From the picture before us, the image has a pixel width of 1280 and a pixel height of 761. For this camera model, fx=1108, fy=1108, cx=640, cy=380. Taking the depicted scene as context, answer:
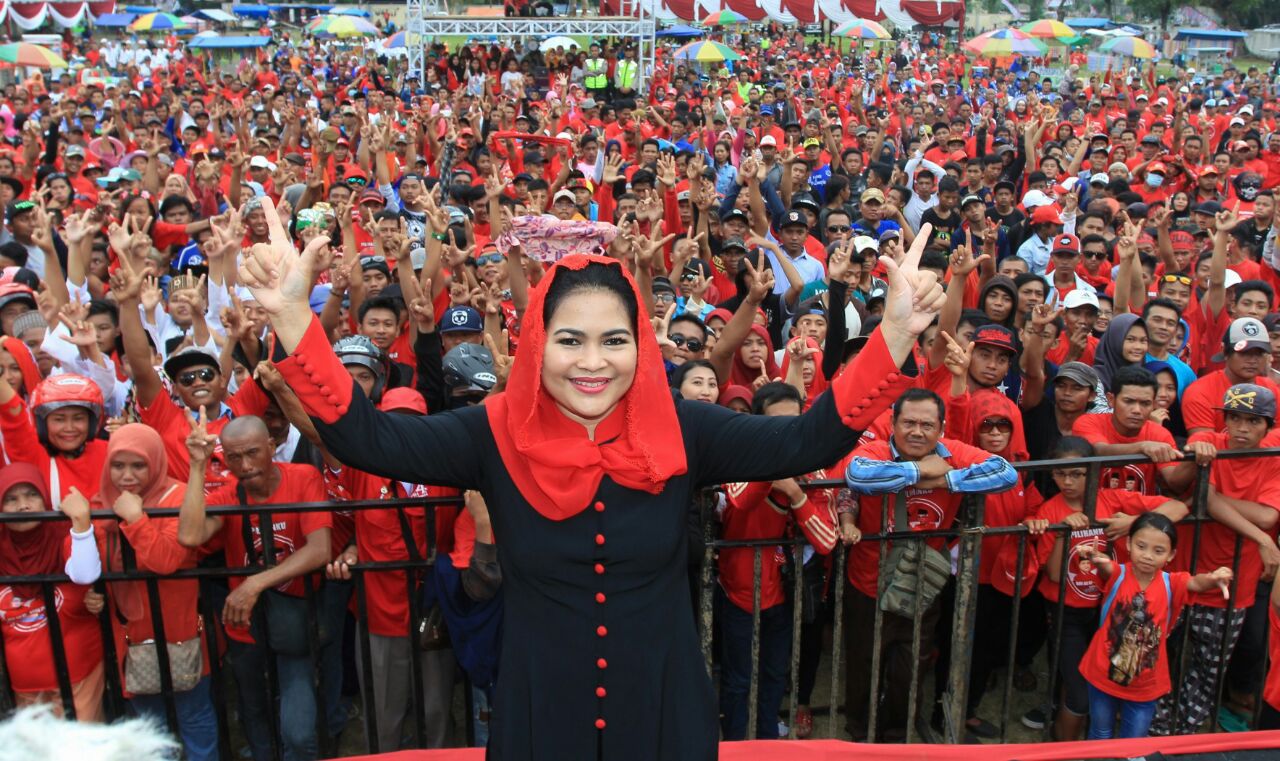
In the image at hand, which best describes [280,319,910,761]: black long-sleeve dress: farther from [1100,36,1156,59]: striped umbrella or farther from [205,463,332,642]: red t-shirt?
[1100,36,1156,59]: striped umbrella

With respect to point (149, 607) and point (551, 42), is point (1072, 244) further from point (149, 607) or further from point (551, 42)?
point (551, 42)

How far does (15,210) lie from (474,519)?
6.34 meters

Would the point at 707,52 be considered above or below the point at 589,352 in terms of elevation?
above

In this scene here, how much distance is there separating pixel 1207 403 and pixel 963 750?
2439 millimetres

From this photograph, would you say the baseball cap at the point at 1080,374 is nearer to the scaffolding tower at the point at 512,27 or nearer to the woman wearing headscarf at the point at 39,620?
the woman wearing headscarf at the point at 39,620

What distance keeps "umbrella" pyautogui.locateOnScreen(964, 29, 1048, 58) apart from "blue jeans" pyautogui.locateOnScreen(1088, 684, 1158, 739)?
2209cm

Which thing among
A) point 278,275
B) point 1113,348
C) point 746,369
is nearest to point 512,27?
point 746,369

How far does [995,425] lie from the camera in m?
4.66

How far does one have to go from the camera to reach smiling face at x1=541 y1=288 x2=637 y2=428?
2.36 metres

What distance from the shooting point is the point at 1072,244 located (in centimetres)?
718

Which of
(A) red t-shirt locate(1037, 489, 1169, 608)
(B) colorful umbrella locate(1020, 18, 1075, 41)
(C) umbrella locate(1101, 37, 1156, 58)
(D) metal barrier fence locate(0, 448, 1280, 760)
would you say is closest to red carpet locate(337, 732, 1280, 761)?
(D) metal barrier fence locate(0, 448, 1280, 760)

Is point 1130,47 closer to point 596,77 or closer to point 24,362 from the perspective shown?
point 596,77

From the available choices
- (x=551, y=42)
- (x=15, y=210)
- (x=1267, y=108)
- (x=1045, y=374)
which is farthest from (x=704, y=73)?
(x=1045, y=374)

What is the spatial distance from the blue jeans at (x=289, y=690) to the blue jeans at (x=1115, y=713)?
9.19 ft
